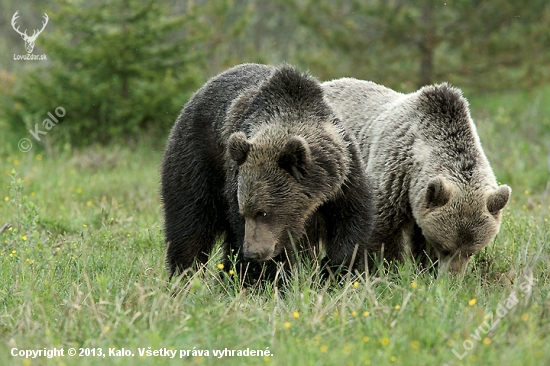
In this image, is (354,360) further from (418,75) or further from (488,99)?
(488,99)

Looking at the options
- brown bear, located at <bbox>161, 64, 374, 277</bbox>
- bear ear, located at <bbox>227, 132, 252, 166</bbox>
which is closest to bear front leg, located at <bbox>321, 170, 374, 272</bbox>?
brown bear, located at <bbox>161, 64, 374, 277</bbox>

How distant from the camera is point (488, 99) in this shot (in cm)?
1933

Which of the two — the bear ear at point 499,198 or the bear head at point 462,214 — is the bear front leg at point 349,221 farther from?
the bear ear at point 499,198

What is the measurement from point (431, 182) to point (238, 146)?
1812 mm

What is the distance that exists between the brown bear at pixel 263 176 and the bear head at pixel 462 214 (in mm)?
667

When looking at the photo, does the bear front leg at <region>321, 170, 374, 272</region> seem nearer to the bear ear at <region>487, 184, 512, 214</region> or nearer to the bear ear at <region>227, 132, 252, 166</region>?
the bear ear at <region>227, 132, 252, 166</region>

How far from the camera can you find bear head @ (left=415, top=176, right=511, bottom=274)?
599 centimetres

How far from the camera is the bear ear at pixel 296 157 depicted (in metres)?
5.04

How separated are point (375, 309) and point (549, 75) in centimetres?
1298

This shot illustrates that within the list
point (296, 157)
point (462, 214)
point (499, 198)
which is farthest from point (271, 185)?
point (499, 198)

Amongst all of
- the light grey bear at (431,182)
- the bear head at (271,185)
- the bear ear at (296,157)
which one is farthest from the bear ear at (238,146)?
the light grey bear at (431,182)

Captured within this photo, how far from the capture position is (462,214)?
603 centimetres

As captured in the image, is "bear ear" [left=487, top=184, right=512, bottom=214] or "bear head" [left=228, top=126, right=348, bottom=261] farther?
"bear ear" [left=487, top=184, right=512, bottom=214]

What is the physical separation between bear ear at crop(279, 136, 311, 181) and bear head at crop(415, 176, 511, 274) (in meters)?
1.39
